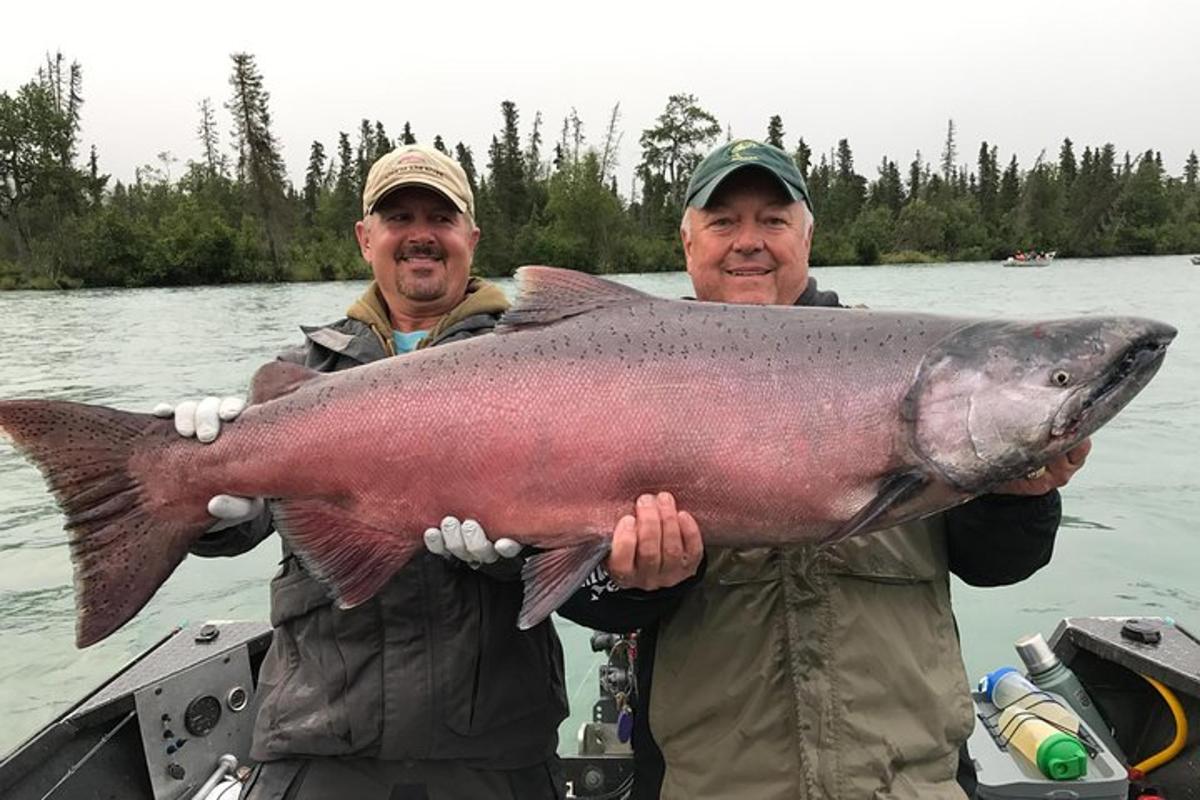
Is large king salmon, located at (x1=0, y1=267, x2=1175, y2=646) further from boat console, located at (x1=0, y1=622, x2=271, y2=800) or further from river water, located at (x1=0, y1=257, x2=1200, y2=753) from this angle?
boat console, located at (x1=0, y1=622, x2=271, y2=800)

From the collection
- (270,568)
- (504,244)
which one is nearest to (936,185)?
(504,244)

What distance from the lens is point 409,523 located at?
2.62 metres

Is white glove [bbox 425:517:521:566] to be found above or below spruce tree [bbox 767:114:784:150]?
below

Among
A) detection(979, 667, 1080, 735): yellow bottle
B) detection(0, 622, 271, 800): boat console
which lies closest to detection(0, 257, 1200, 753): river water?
detection(979, 667, 1080, 735): yellow bottle

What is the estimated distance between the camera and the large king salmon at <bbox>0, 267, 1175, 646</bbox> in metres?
2.29

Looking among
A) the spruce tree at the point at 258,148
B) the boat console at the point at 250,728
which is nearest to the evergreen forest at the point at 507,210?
the spruce tree at the point at 258,148

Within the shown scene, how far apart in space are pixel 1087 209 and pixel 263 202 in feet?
270

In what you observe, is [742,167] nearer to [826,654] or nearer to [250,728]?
[826,654]

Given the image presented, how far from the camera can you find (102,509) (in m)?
2.58

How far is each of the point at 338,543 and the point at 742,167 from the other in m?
1.87

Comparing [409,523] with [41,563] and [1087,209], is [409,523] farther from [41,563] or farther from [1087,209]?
[1087,209]

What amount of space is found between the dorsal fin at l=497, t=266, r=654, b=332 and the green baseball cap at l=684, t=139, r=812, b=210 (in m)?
0.78

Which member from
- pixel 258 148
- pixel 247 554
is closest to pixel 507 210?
pixel 258 148

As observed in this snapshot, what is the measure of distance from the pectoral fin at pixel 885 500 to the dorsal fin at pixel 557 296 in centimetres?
87
